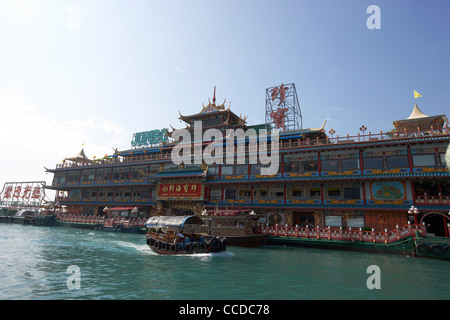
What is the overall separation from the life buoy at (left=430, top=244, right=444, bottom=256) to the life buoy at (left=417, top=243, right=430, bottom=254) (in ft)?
0.78

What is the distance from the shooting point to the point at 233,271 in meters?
13.2

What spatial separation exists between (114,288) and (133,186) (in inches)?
1275

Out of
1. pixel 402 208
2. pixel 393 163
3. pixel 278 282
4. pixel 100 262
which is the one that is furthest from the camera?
pixel 393 163

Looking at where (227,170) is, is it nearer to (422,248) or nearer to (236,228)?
(236,228)

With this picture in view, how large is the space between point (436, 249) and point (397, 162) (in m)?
9.21

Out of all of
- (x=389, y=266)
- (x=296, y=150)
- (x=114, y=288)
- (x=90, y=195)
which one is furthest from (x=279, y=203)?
(x=90, y=195)

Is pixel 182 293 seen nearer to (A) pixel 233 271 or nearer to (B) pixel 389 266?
(A) pixel 233 271

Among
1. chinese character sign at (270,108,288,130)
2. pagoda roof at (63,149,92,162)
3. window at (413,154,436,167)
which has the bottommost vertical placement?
window at (413,154,436,167)

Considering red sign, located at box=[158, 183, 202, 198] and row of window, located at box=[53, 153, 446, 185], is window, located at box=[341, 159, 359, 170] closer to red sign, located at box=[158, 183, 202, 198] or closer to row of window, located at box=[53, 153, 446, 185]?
row of window, located at box=[53, 153, 446, 185]

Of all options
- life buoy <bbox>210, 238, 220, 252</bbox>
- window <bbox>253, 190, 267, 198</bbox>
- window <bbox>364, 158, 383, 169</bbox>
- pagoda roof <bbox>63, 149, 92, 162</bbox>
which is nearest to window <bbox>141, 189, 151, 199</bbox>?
window <bbox>253, 190, 267, 198</bbox>

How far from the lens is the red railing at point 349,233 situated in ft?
Result: 66.0

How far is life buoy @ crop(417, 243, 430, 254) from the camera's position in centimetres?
1834

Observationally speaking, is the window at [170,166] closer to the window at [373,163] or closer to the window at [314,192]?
the window at [314,192]

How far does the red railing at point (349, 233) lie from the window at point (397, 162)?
5.81 meters
